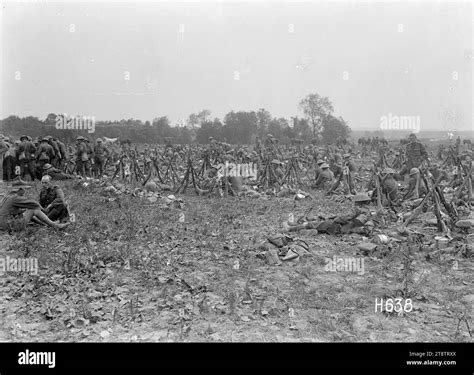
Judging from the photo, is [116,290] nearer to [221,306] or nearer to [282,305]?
[221,306]

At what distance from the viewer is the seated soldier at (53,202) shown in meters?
8.10

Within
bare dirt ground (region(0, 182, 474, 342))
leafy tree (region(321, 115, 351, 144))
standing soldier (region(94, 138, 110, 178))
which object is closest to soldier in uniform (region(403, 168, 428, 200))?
bare dirt ground (region(0, 182, 474, 342))

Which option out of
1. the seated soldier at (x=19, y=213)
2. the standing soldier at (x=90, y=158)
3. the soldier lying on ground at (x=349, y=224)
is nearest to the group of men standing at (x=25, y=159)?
the standing soldier at (x=90, y=158)

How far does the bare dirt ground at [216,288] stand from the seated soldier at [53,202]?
0.42 meters

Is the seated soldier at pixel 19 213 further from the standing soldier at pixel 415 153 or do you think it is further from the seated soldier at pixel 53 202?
the standing soldier at pixel 415 153

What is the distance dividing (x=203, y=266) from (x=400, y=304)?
2.93 m

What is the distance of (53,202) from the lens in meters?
8.12

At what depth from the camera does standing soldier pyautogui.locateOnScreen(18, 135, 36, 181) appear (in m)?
13.6

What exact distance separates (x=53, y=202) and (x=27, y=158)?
6.62 m

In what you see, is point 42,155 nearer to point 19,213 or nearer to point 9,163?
point 9,163

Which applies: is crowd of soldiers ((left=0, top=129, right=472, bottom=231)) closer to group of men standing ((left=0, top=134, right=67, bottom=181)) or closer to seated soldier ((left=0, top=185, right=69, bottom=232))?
group of men standing ((left=0, top=134, right=67, bottom=181))

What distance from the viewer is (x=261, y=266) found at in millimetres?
6348
